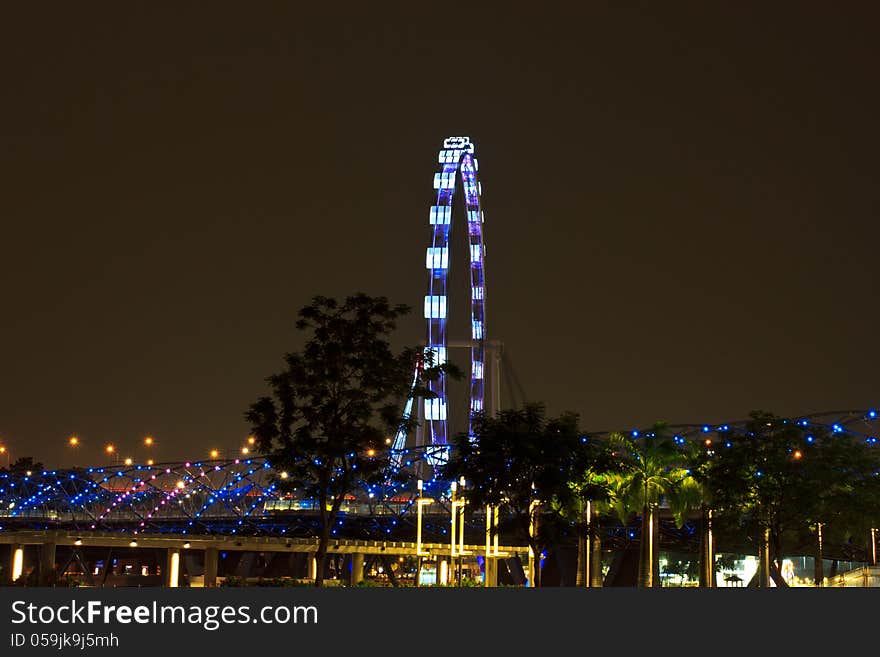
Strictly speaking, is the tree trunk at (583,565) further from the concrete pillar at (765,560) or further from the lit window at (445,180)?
the lit window at (445,180)

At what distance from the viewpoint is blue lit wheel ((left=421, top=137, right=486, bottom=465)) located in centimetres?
11412

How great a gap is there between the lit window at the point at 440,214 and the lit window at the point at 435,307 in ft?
23.1

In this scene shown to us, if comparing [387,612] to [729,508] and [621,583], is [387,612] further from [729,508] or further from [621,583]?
[621,583]

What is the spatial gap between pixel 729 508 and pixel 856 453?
9.57 metres

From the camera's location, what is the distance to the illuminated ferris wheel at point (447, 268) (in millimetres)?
114125

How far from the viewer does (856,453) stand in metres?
80.4

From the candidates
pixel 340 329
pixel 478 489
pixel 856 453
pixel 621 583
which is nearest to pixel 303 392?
pixel 340 329

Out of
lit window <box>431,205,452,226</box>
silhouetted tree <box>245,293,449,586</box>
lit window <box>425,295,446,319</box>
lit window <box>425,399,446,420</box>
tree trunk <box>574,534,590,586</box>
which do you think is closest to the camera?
silhouetted tree <box>245,293,449,586</box>

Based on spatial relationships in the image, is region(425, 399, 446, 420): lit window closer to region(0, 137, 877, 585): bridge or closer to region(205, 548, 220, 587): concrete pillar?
region(0, 137, 877, 585): bridge

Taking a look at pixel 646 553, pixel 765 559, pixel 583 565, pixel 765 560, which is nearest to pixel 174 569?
pixel 583 565

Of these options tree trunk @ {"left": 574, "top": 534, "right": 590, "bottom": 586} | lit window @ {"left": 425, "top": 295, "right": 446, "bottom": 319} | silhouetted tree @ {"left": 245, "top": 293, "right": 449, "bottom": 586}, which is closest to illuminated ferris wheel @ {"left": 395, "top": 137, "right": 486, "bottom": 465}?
lit window @ {"left": 425, "top": 295, "right": 446, "bottom": 319}

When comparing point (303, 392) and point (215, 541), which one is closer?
point (303, 392)

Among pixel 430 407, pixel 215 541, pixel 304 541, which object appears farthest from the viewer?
pixel 430 407

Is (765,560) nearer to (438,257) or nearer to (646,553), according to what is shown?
(646,553)
